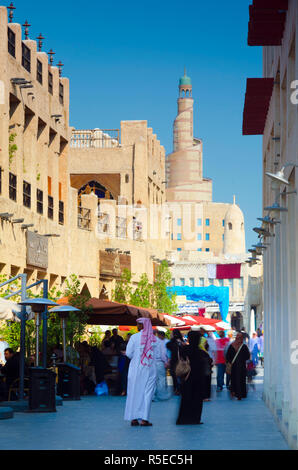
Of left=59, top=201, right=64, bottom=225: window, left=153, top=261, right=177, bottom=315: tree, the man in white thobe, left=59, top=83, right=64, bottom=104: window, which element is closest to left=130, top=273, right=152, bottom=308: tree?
left=153, top=261, right=177, bottom=315: tree

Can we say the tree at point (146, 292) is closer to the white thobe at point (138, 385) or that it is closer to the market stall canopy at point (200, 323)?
the market stall canopy at point (200, 323)

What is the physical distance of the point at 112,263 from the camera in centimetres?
3991

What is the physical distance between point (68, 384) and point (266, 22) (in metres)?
10.7

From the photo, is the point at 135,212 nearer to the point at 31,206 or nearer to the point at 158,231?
the point at 158,231

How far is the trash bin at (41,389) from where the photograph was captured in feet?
57.1

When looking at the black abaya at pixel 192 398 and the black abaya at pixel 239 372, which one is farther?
the black abaya at pixel 239 372

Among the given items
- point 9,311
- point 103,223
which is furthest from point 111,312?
point 103,223

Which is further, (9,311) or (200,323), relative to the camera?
(200,323)

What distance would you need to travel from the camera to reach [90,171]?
162ft

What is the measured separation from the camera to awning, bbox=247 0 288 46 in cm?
1299

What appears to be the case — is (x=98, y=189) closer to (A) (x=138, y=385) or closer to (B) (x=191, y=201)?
(A) (x=138, y=385)

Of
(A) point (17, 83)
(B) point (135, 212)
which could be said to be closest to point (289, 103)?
(A) point (17, 83)

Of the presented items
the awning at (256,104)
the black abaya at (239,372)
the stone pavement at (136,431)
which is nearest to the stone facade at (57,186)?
the awning at (256,104)

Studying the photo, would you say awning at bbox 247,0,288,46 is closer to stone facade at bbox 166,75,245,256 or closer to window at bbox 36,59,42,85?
window at bbox 36,59,42,85
